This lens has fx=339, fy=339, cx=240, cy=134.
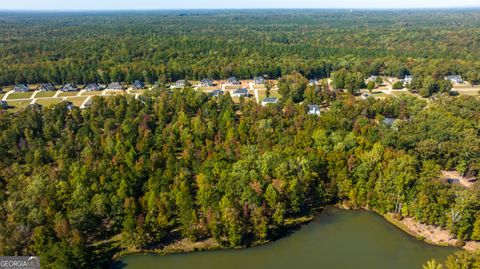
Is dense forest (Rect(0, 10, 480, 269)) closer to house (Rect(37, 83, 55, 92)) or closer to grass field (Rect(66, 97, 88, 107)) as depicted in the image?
grass field (Rect(66, 97, 88, 107))

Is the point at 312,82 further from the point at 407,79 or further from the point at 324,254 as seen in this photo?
the point at 324,254

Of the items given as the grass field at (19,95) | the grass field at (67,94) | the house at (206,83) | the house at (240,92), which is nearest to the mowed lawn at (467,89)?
the house at (240,92)

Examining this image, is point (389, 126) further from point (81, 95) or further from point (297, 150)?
point (81, 95)

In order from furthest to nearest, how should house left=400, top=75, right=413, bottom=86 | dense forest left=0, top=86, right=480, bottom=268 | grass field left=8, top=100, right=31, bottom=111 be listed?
house left=400, top=75, right=413, bottom=86, grass field left=8, top=100, right=31, bottom=111, dense forest left=0, top=86, right=480, bottom=268

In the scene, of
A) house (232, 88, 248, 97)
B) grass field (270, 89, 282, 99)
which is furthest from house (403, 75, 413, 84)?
house (232, 88, 248, 97)

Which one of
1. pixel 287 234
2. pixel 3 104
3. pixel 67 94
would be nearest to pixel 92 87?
pixel 67 94

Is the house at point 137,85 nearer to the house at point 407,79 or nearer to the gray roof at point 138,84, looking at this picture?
the gray roof at point 138,84
